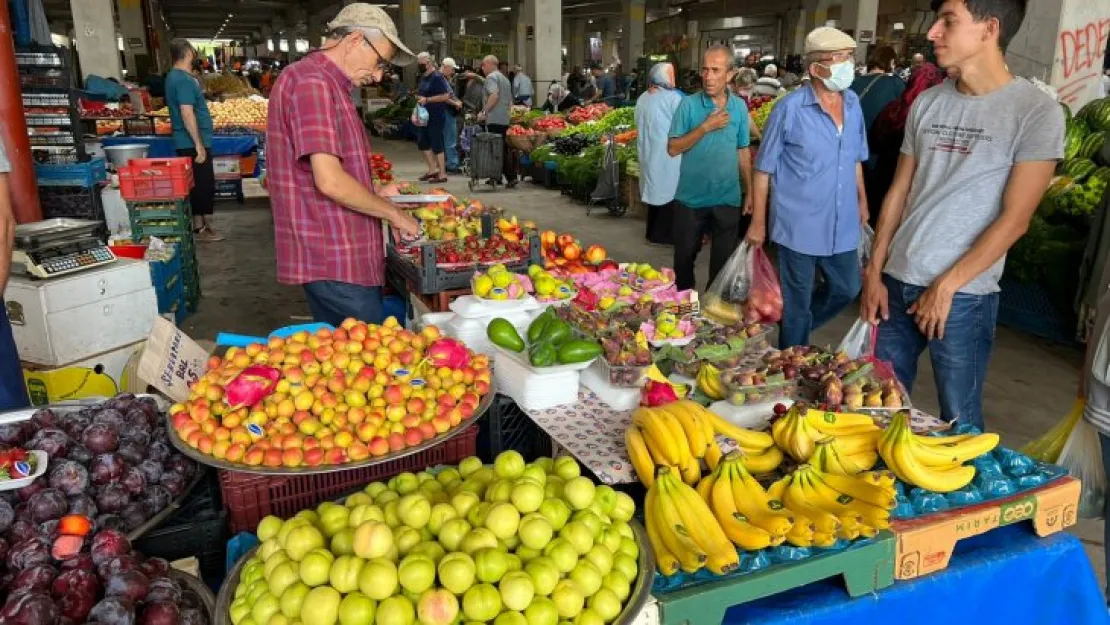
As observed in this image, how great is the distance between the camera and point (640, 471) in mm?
2029

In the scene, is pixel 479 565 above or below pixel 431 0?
below

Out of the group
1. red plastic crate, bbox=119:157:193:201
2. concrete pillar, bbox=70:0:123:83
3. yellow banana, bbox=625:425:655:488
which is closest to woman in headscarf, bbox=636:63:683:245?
red plastic crate, bbox=119:157:193:201

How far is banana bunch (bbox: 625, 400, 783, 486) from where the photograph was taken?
78.6 inches

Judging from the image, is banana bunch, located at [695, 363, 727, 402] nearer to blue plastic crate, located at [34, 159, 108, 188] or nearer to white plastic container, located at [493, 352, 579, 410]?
white plastic container, located at [493, 352, 579, 410]

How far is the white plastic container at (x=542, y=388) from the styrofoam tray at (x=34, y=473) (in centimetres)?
129

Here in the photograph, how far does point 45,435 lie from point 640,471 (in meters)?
1.56

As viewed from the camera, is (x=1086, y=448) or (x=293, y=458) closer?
(x=293, y=458)

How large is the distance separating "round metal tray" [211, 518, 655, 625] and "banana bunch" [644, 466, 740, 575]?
6cm

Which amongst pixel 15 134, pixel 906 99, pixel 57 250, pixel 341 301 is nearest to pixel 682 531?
pixel 341 301

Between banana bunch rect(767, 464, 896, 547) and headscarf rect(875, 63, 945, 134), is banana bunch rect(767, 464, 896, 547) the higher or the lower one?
the lower one

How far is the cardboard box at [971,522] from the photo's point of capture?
1.93m

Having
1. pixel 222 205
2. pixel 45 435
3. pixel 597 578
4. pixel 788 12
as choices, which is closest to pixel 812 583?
pixel 597 578

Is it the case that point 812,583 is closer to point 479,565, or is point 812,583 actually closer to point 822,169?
point 479,565

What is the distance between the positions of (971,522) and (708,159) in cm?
332
